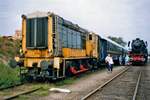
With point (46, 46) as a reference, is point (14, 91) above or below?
below

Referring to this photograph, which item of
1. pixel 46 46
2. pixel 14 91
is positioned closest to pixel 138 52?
pixel 46 46

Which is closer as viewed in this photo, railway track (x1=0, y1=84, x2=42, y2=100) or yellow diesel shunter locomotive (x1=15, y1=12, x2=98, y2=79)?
railway track (x1=0, y1=84, x2=42, y2=100)

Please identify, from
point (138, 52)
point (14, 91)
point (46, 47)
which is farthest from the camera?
point (138, 52)

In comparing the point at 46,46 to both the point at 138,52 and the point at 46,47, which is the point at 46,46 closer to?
the point at 46,47

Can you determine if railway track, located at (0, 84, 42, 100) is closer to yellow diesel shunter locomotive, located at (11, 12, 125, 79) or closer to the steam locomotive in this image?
yellow diesel shunter locomotive, located at (11, 12, 125, 79)

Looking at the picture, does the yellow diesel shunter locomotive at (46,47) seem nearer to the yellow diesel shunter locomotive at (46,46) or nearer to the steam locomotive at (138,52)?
the yellow diesel shunter locomotive at (46,46)

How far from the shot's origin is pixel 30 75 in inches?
573

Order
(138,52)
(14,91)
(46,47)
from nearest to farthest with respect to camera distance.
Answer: (14,91) < (46,47) < (138,52)

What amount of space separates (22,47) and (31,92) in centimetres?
461

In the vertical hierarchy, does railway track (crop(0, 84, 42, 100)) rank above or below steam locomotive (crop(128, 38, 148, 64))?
below

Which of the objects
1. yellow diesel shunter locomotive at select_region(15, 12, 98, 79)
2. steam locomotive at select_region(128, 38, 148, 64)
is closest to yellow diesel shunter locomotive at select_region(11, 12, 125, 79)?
yellow diesel shunter locomotive at select_region(15, 12, 98, 79)

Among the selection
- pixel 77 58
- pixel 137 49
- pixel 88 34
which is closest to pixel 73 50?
pixel 77 58

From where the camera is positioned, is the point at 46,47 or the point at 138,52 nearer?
the point at 46,47

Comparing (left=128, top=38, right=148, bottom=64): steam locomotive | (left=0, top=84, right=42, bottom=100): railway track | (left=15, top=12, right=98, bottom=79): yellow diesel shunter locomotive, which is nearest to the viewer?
(left=0, top=84, right=42, bottom=100): railway track
